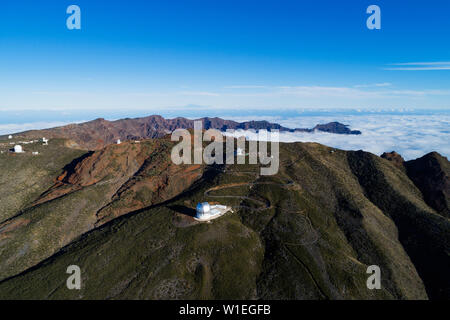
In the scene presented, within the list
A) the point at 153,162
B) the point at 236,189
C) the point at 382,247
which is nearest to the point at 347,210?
the point at 382,247

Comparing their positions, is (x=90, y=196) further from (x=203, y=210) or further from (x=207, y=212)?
(x=207, y=212)

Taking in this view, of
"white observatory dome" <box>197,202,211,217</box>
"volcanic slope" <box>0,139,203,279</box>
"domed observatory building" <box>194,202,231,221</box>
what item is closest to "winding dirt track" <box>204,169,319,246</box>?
"domed observatory building" <box>194,202,231,221</box>

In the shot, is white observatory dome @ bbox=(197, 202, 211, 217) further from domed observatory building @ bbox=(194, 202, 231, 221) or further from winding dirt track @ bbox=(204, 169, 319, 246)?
winding dirt track @ bbox=(204, 169, 319, 246)

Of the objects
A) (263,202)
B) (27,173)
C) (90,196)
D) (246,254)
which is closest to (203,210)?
(246,254)

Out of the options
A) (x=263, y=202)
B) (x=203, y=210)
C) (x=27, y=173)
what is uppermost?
(x=27, y=173)

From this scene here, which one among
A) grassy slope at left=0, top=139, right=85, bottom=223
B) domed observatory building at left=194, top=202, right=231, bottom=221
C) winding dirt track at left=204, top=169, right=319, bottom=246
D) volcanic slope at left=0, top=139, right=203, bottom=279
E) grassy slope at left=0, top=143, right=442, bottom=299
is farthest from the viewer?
grassy slope at left=0, top=139, right=85, bottom=223

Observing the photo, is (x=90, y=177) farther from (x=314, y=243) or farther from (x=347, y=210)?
(x=347, y=210)
